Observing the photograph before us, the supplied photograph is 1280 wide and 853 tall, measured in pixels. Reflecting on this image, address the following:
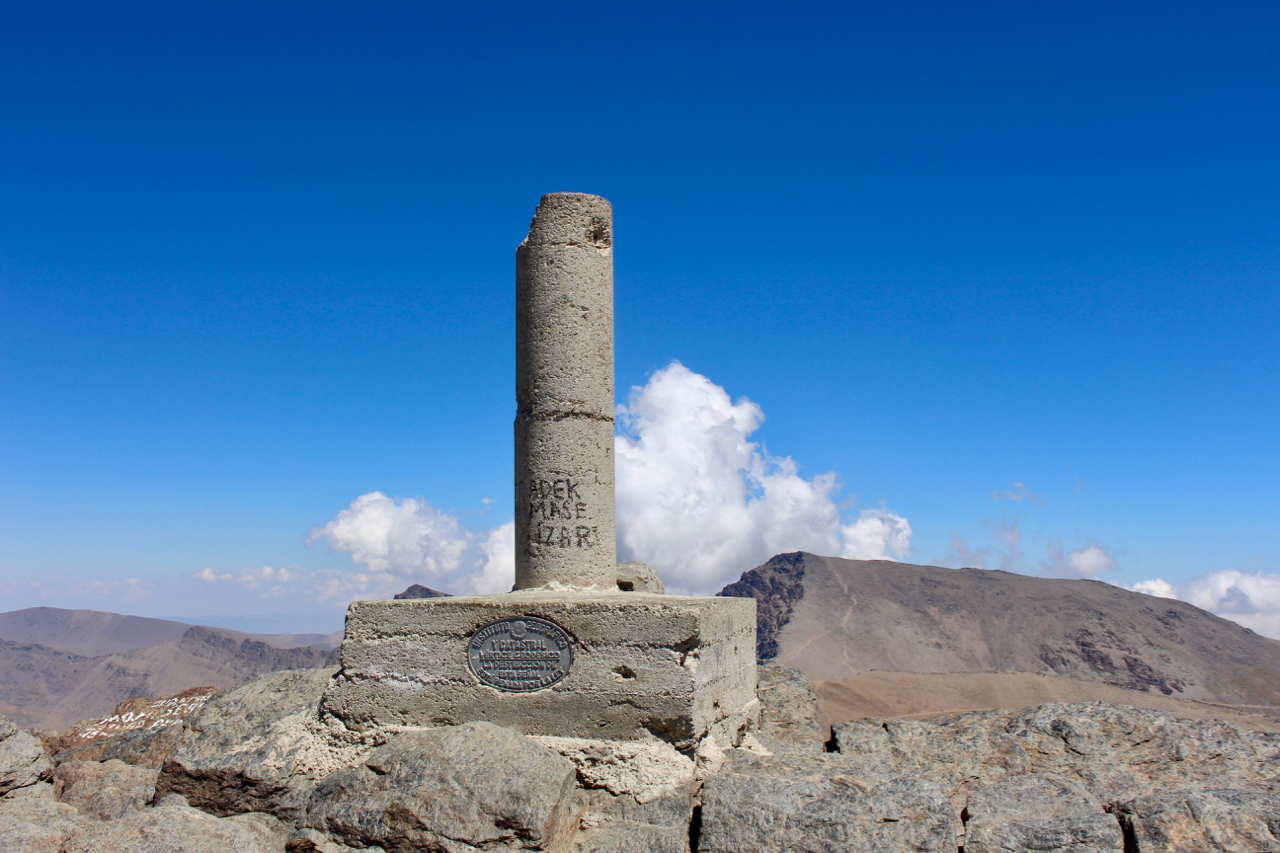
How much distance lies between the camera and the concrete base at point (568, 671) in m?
6.18

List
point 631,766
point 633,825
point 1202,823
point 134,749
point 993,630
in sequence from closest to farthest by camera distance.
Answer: point 1202,823 < point 633,825 < point 631,766 < point 134,749 < point 993,630

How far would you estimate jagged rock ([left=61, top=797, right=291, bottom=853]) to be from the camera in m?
5.04

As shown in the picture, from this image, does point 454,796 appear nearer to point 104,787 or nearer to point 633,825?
point 633,825

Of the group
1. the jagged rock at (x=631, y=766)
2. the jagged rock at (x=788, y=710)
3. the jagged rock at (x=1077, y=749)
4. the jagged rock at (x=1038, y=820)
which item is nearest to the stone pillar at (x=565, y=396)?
the jagged rock at (x=631, y=766)

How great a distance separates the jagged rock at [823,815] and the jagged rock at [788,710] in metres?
1.87

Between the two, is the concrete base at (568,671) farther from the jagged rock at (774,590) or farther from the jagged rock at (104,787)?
the jagged rock at (774,590)

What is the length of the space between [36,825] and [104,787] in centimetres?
152

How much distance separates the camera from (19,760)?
6.64 m

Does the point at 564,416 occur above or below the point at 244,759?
above

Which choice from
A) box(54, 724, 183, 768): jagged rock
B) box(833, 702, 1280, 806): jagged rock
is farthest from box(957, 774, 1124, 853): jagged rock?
box(54, 724, 183, 768): jagged rock

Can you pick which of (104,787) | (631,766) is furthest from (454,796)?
(104,787)

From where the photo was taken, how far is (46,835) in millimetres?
5164

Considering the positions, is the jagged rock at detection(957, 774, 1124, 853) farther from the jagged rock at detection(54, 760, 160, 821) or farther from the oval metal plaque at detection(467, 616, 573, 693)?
the jagged rock at detection(54, 760, 160, 821)

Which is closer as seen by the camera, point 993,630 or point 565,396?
point 565,396
